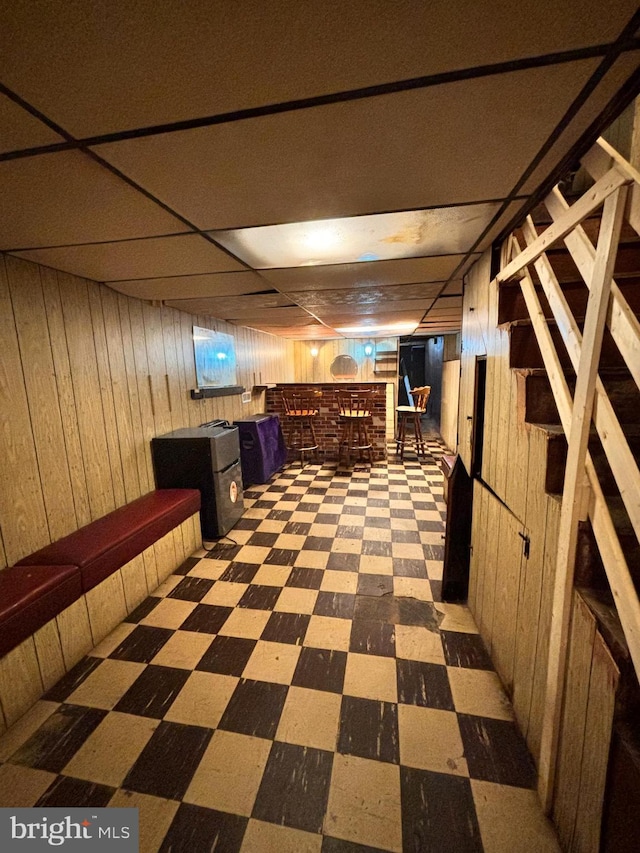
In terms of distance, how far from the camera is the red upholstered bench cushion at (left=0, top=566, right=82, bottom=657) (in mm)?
1389

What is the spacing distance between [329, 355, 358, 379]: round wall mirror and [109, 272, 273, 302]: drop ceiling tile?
15.5 ft

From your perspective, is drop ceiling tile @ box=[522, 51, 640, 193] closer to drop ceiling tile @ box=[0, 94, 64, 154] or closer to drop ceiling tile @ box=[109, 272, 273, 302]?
drop ceiling tile @ box=[0, 94, 64, 154]

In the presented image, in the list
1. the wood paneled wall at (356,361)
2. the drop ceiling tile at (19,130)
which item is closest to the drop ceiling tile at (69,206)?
the drop ceiling tile at (19,130)

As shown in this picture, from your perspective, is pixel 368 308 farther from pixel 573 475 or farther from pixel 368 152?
pixel 573 475

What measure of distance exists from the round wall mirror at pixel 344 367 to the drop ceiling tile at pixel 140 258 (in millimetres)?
5316

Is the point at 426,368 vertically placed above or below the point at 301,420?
above

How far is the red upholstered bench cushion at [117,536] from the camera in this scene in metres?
1.79

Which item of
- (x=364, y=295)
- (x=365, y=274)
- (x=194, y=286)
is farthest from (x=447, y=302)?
(x=194, y=286)

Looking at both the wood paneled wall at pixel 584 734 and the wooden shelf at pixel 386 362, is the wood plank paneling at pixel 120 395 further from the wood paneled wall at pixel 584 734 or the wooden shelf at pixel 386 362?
the wooden shelf at pixel 386 362

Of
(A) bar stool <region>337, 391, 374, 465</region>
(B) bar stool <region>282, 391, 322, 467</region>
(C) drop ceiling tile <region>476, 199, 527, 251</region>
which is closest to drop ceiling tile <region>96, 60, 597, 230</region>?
(C) drop ceiling tile <region>476, 199, 527, 251</region>

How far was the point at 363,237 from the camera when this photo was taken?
62.9 inches

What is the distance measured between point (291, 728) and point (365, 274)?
2.49 meters

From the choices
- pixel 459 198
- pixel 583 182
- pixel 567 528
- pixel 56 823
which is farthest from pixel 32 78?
pixel 583 182

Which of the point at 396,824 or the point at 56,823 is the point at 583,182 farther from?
the point at 56,823
